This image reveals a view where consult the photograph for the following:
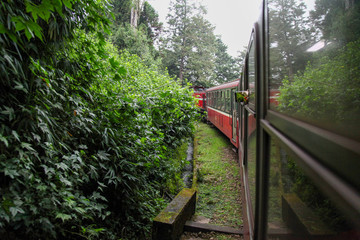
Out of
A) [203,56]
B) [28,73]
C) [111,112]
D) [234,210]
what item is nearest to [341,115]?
[28,73]

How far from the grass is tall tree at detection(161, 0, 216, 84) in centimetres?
2876

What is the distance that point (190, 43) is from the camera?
37.2 m

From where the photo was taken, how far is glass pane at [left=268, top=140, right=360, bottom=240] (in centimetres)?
53

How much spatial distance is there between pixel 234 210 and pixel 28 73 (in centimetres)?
456

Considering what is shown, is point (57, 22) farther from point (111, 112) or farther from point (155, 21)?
point (155, 21)

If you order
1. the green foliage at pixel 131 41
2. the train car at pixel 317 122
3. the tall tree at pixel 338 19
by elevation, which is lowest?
the train car at pixel 317 122

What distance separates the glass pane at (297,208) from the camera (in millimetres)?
535

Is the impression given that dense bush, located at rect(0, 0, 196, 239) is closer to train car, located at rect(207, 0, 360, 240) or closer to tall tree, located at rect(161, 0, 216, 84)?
train car, located at rect(207, 0, 360, 240)

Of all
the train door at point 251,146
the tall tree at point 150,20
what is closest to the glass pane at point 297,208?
the train door at point 251,146

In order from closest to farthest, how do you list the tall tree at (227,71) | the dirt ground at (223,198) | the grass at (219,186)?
the dirt ground at (223,198) < the grass at (219,186) < the tall tree at (227,71)

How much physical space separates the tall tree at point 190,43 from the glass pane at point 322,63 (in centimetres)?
3600

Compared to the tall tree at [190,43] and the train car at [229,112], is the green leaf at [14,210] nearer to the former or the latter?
the train car at [229,112]

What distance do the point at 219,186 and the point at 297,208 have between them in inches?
223

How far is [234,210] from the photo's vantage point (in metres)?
5.05
